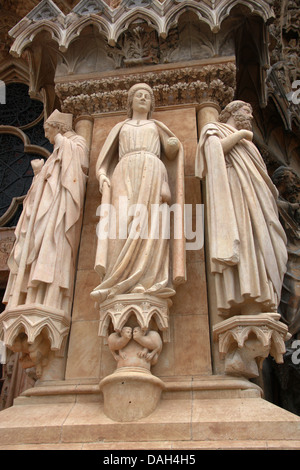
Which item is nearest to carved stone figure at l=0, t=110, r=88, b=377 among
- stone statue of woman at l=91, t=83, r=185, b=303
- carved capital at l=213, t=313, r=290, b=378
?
stone statue of woman at l=91, t=83, r=185, b=303

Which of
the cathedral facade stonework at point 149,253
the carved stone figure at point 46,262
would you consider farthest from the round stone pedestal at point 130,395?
the carved stone figure at point 46,262

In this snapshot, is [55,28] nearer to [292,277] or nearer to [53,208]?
[53,208]

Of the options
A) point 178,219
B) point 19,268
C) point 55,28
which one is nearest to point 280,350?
point 178,219

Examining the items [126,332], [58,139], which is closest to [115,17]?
[58,139]

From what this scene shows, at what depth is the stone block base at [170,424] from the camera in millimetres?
4156

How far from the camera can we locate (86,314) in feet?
18.4

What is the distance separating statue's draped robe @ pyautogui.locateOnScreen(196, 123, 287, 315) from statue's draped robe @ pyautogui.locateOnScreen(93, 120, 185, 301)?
375mm

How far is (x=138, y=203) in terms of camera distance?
5.43 metres

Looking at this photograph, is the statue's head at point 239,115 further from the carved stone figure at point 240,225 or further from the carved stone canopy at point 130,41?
the carved stone canopy at point 130,41

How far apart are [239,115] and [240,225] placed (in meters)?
1.63

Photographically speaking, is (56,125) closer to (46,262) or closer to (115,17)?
(115,17)

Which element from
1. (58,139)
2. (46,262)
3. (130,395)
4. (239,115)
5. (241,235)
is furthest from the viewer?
(58,139)

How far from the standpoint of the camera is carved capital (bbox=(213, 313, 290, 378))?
475 cm

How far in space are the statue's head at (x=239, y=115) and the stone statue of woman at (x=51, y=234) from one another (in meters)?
1.75
